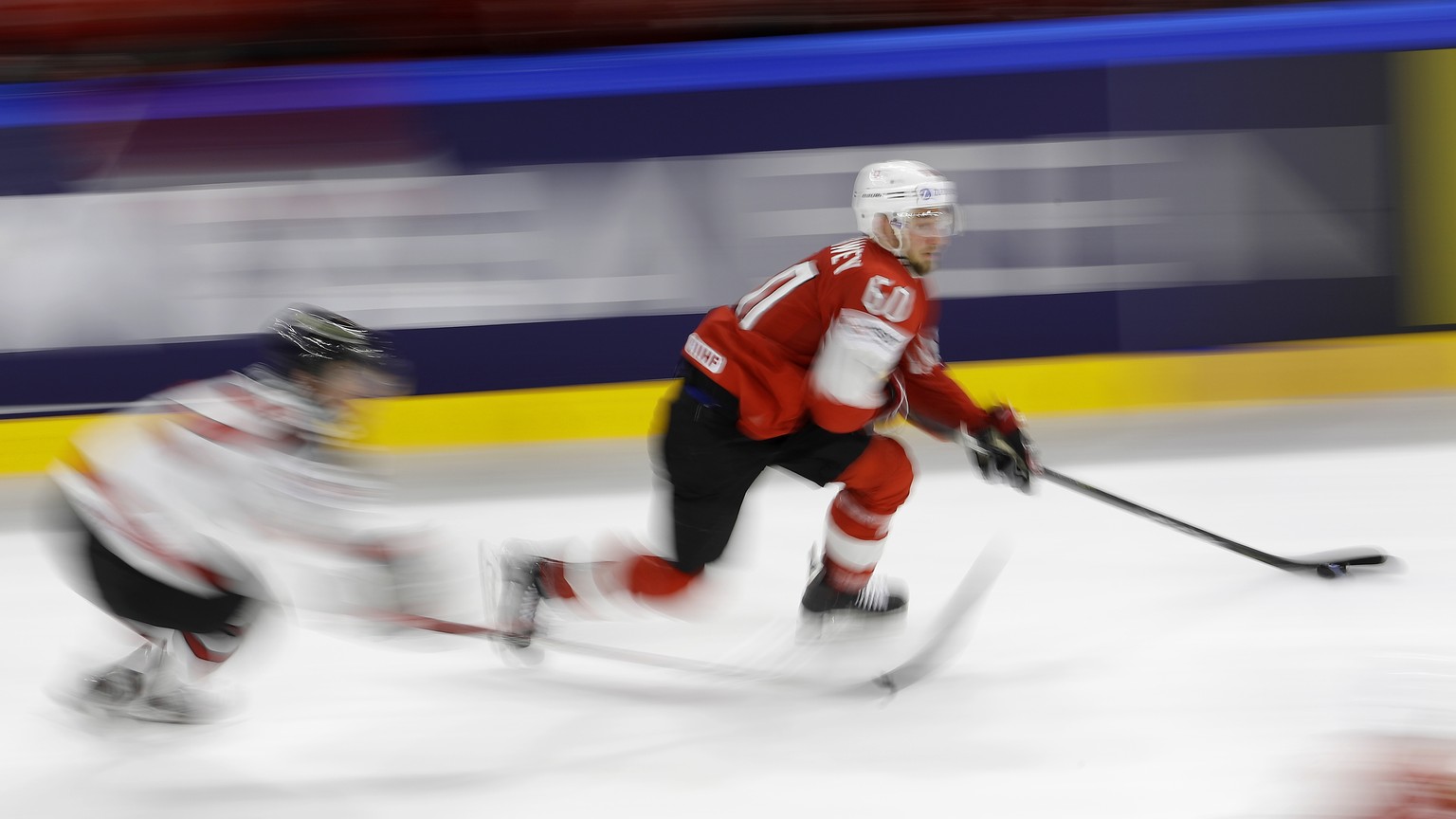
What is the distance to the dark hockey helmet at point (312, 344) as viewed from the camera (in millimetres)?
1813

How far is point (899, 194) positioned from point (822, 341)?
298 millimetres

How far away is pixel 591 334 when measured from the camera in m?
4.24

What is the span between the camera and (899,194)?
7.36ft

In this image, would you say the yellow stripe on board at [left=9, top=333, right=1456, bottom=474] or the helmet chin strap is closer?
the helmet chin strap

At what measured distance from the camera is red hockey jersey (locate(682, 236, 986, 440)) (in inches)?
85.0

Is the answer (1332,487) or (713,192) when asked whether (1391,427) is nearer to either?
(1332,487)

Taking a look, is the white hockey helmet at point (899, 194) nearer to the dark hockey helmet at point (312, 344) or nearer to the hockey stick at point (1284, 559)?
the hockey stick at point (1284, 559)

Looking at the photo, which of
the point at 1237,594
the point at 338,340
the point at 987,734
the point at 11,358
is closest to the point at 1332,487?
the point at 1237,594

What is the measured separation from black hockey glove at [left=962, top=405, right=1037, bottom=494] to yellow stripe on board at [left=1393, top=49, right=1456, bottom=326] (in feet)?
8.42

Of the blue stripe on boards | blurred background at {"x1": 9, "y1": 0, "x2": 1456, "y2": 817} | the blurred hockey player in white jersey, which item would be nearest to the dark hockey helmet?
the blurred hockey player in white jersey

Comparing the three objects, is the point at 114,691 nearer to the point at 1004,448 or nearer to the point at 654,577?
the point at 654,577

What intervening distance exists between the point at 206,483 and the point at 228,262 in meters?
2.53

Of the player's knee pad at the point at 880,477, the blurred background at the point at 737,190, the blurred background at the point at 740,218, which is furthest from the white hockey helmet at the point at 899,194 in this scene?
the blurred background at the point at 737,190

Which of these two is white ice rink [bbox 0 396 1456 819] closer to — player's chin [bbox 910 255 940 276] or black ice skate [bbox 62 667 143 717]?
black ice skate [bbox 62 667 143 717]
